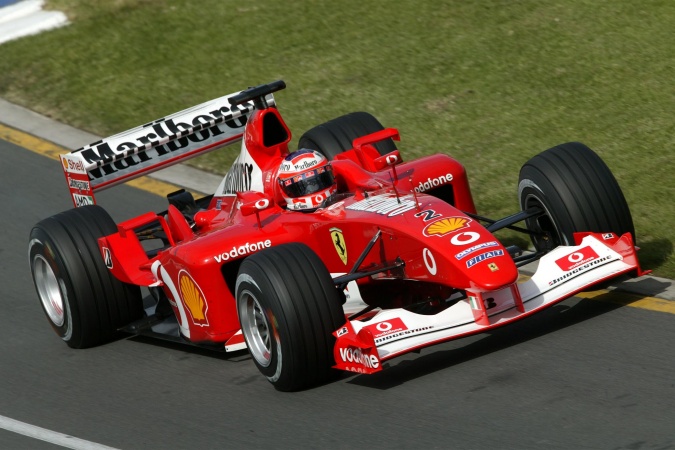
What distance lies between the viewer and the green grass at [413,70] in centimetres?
1090

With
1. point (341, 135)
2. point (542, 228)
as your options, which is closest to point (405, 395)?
point (542, 228)

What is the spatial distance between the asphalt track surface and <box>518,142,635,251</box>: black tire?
526mm

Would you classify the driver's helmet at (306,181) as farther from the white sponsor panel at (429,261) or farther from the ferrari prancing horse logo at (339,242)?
the white sponsor panel at (429,261)

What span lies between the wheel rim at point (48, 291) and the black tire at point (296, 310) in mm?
2238

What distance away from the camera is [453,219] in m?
6.95

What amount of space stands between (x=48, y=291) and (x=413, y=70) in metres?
5.39

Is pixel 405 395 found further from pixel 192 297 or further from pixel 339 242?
pixel 192 297

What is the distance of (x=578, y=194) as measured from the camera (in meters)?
7.46

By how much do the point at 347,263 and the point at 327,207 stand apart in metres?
0.39

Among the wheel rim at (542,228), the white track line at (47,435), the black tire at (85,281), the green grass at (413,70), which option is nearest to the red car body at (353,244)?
the black tire at (85,281)

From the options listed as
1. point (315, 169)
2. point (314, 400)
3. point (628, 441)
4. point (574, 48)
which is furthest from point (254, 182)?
point (574, 48)

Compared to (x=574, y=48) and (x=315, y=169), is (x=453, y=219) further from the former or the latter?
(x=574, y=48)

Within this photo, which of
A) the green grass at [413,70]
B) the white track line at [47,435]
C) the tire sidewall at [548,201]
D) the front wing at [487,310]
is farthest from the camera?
the green grass at [413,70]

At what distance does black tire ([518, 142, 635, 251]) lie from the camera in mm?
7438
